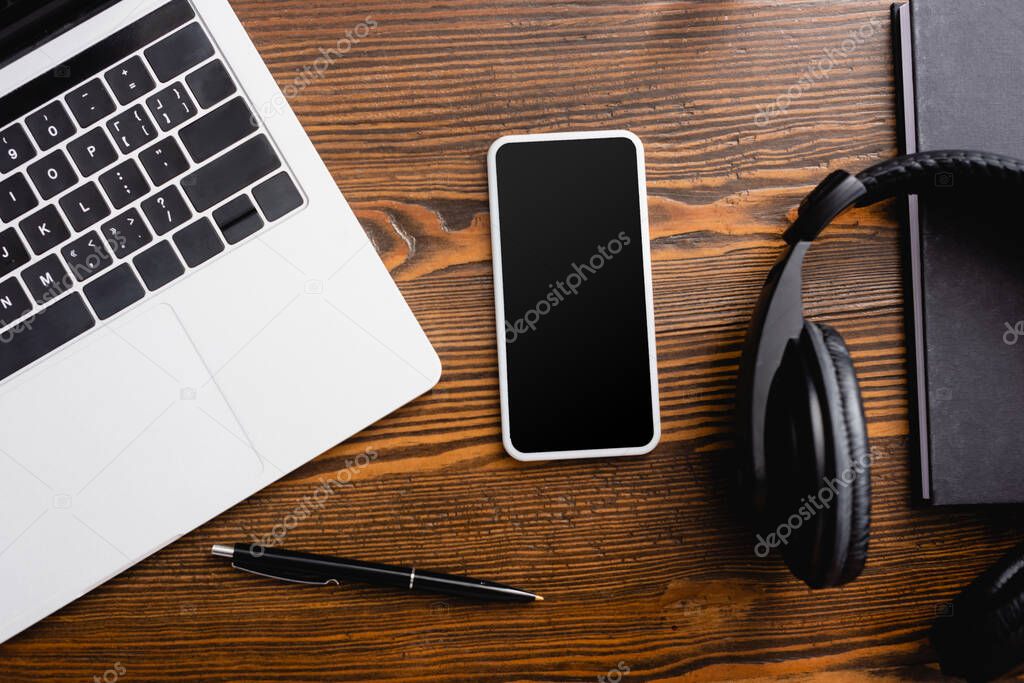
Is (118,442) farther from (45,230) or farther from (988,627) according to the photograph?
(988,627)

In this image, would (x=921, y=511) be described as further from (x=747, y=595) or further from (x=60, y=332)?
(x=60, y=332)

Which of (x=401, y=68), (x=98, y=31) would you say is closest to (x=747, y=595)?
(x=401, y=68)

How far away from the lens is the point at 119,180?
484 mm

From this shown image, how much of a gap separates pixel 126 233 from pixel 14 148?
0.10 meters

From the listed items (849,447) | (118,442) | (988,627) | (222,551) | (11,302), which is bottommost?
(988,627)

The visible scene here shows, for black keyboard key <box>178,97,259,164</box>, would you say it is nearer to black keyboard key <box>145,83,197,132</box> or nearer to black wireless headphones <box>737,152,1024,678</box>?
black keyboard key <box>145,83,197,132</box>

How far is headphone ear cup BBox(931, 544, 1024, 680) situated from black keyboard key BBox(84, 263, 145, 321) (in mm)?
637

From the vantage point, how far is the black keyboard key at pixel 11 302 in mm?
473

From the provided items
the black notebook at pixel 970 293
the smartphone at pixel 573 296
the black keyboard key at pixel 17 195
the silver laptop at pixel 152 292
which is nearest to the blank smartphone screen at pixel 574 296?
the smartphone at pixel 573 296

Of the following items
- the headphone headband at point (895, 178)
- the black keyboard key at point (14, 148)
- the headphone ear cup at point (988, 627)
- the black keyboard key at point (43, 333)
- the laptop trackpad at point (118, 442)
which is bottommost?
the headphone ear cup at point (988, 627)

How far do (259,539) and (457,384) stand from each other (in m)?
0.19

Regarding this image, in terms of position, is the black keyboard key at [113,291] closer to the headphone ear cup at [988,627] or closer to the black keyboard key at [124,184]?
the black keyboard key at [124,184]

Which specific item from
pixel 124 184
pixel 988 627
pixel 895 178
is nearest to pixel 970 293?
pixel 895 178

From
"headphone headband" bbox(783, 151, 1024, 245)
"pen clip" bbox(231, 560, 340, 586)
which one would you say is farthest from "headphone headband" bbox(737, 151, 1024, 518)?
"pen clip" bbox(231, 560, 340, 586)
